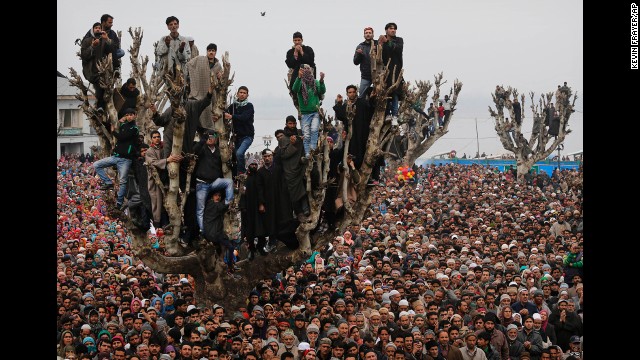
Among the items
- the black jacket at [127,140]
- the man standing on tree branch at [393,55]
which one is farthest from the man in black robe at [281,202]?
the black jacket at [127,140]

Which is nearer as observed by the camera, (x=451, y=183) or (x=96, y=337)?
(x=96, y=337)

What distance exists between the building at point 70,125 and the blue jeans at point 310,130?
4774 centimetres

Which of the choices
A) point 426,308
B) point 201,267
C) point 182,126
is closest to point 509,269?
point 426,308

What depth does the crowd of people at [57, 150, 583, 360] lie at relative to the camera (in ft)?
36.4

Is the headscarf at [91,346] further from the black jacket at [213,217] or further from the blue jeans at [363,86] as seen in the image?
the blue jeans at [363,86]

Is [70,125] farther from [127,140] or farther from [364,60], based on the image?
[364,60]

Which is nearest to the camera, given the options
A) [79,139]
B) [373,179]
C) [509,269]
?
[373,179]

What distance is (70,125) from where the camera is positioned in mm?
61312

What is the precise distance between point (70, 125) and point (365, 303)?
168 feet

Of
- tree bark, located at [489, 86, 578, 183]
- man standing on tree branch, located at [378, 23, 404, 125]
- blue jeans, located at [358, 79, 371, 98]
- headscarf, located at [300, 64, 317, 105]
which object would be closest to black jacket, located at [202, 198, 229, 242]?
headscarf, located at [300, 64, 317, 105]

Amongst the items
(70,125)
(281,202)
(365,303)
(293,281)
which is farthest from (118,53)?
(70,125)
